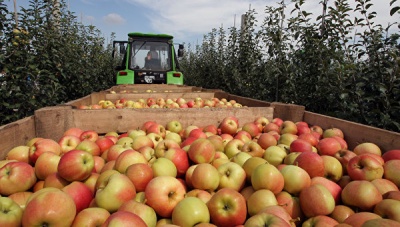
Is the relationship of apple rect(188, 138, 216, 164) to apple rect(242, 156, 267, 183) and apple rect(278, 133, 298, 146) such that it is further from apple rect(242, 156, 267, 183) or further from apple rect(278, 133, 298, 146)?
apple rect(278, 133, 298, 146)

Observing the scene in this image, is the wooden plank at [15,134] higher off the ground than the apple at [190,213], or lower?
higher

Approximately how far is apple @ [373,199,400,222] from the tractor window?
29.2 feet

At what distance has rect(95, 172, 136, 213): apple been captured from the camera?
151 cm

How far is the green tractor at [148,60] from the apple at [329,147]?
297 inches

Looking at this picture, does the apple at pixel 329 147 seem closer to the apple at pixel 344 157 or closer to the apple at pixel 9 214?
the apple at pixel 344 157

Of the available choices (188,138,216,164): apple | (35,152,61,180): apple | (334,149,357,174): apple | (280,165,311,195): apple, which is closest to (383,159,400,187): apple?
(334,149,357,174): apple

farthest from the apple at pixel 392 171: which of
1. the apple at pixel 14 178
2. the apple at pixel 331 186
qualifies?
the apple at pixel 14 178

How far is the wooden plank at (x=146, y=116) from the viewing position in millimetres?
2918

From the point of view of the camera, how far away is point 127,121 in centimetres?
305

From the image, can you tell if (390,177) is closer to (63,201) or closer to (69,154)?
(63,201)

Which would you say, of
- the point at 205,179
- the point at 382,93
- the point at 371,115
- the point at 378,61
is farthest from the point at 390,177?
the point at 378,61

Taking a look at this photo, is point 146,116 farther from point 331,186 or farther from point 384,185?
point 384,185

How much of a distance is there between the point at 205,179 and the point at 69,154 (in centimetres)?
89

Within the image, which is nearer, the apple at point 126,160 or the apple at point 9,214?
the apple at point 9,214
